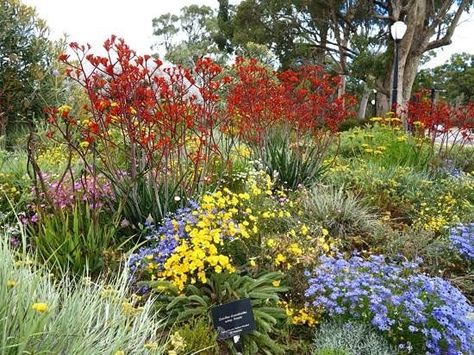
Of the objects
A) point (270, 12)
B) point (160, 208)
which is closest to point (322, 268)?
point (160, 208)

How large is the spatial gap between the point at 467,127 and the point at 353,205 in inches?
144

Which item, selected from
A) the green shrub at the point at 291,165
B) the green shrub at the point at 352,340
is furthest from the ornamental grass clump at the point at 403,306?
the green shrub at the point at 291,165

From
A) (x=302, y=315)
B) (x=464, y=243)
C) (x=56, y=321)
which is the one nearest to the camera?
(x=56, y=321)

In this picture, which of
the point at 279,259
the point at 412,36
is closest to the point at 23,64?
the point at 279,259

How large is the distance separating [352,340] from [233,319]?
69 cm

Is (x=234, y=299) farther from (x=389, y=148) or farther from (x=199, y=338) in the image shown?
(x=389, y=148)

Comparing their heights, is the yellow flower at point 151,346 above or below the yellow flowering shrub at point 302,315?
above

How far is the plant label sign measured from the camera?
8.66 feet

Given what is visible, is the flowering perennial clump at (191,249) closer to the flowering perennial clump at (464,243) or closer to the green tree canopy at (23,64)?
the flowering perennial clump at (464,243)

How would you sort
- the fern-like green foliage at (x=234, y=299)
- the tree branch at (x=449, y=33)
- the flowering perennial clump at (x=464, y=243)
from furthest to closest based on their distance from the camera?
the tree branch at (x=449, y=33)
the flowering perennial clump at (x=464, y=243)
the fern-like green foliage at (x=234, y=299)

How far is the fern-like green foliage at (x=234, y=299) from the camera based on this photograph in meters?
2.76

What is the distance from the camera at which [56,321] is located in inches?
79.5

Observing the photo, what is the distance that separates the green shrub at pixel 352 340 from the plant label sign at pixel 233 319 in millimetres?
413

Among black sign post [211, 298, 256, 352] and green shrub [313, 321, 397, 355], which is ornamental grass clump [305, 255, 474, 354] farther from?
black sign post [211, 298, 256, 352]
